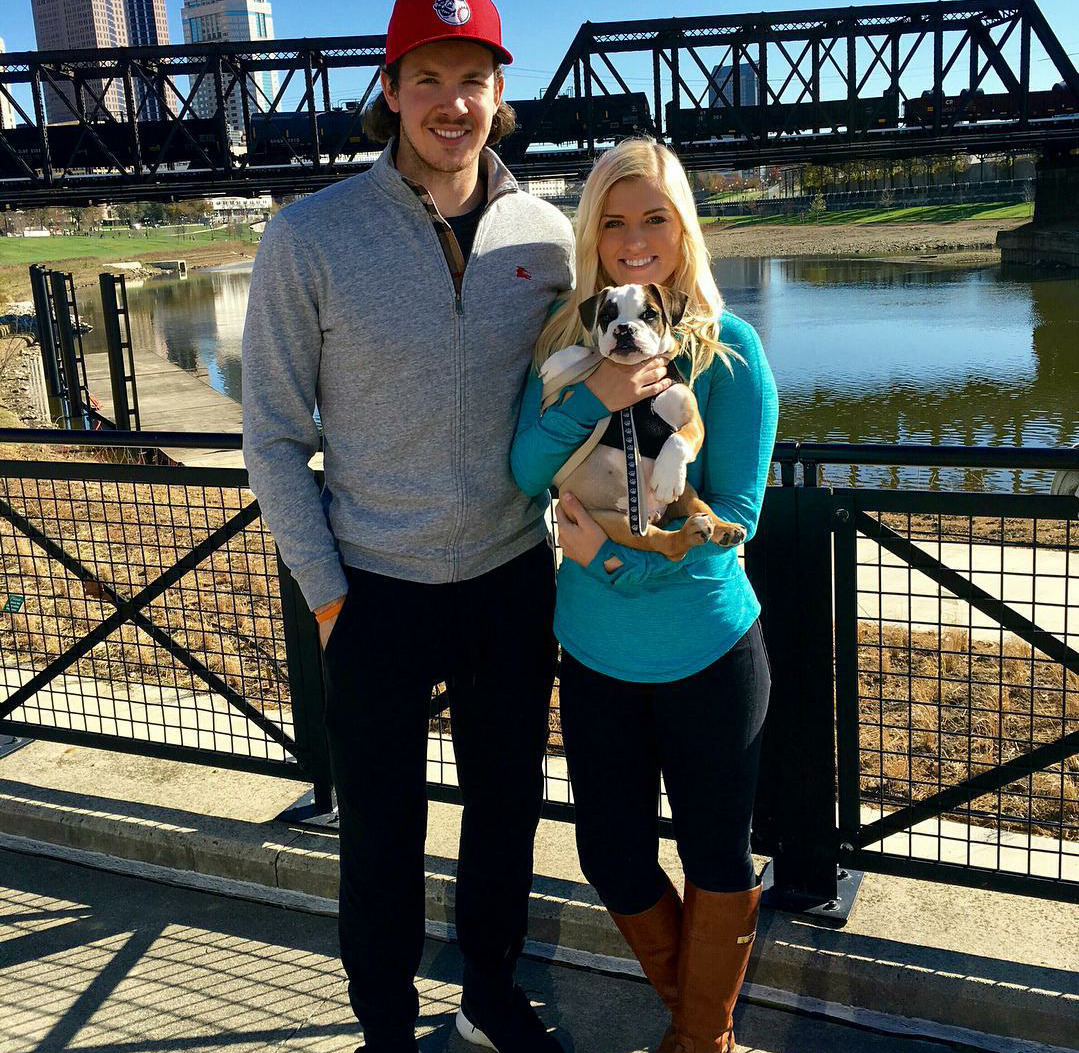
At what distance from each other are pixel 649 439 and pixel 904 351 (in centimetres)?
2959

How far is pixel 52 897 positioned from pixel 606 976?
1999 mm

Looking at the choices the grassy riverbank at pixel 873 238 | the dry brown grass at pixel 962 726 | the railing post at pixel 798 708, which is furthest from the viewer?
the grassy riverbank at pixel 873 238

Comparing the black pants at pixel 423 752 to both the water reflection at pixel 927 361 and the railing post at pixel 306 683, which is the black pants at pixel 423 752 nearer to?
the railing post at pixel 306 683

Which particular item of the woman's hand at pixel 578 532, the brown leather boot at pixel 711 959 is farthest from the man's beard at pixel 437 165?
the brown leather boot at pixel 711 959

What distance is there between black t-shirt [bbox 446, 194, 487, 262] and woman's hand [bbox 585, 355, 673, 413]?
51 centimetres

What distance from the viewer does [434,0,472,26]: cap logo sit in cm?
264

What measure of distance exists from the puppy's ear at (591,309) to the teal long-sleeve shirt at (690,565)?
151 millimetres

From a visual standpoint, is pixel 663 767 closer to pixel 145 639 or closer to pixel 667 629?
pixel 667 629

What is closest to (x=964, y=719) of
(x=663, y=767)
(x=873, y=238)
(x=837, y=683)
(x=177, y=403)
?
(x=837, y=683)

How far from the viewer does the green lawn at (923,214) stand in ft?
281

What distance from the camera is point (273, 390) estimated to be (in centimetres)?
276

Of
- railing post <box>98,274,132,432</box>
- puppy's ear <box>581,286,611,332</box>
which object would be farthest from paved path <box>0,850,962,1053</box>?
railing post <box>98,274,132,432</box>

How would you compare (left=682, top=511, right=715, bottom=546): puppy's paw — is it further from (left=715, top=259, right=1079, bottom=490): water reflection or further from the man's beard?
(left=715, top=259, right=1079, bottom=490): water reflection

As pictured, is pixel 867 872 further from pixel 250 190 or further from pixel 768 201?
pixel 768 201
